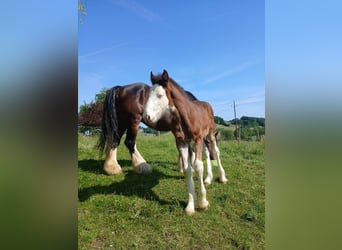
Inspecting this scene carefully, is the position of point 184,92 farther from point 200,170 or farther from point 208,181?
point 208,181

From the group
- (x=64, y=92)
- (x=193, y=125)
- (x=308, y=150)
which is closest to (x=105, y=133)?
(x=64, y=92)

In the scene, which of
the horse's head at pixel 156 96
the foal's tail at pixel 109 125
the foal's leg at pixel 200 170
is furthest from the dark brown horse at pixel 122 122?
the foal's leg at pixel 200 170

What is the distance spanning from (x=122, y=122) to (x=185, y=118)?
490 mm

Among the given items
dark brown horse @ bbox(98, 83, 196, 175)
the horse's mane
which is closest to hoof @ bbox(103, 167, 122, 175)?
dark brown horse @ bbox(98, 83, 196, 175)

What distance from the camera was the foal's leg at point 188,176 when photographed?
5.36 ft

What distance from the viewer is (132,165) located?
183 cm

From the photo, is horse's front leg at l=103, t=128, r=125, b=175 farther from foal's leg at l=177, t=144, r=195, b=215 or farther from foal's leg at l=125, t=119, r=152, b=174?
foal's leg at l=177, t=144, r=195, b=215

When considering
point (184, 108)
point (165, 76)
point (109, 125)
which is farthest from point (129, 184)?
point (165, 76)

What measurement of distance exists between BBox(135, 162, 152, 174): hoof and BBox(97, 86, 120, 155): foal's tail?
22 cm

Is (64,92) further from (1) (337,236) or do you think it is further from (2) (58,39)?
(1) (337,236)

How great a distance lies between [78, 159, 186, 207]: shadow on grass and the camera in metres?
1.75

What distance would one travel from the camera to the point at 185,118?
164 cm

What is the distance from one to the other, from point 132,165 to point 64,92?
68 centimetres

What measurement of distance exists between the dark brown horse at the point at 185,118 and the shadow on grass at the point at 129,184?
21cm
